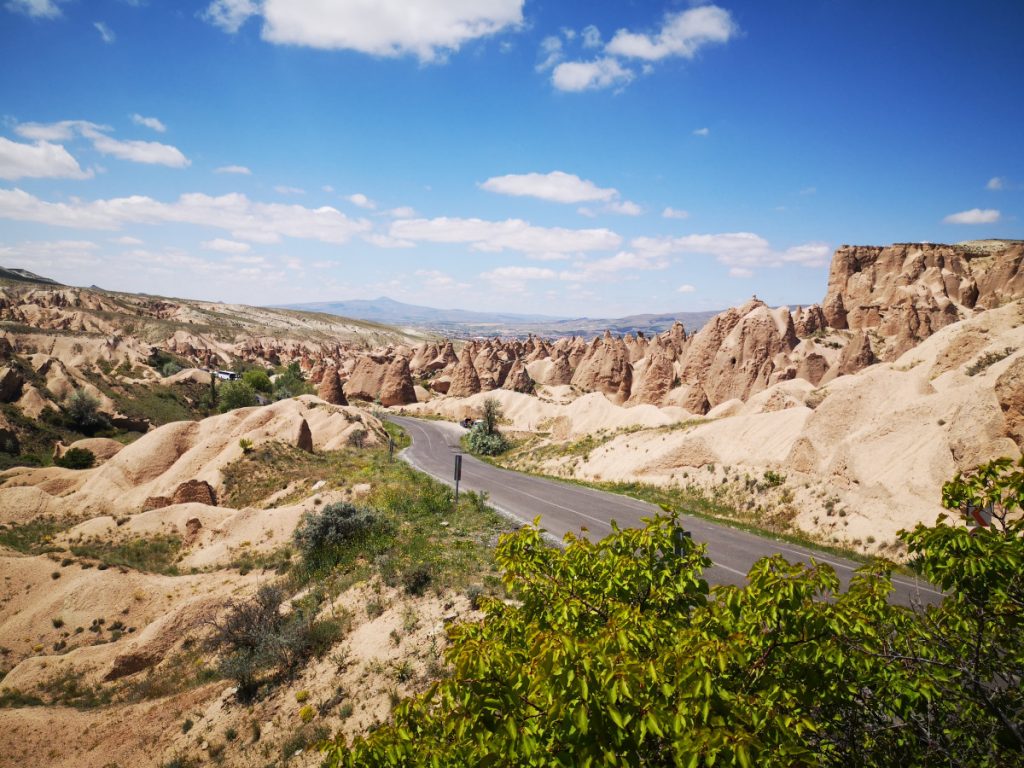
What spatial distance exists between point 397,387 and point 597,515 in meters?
59.1

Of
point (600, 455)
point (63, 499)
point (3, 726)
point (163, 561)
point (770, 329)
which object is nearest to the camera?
point (3, 726)

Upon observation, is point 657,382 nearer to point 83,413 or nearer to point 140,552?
point 140,552

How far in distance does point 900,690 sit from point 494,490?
80.6ft

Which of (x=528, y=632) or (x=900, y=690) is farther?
(x=528, y=632)

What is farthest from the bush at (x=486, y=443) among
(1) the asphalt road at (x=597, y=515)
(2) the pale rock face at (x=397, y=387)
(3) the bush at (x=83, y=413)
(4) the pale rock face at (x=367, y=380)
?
(3) the bush at (x=83, y=413)

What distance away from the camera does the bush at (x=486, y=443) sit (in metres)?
47.6

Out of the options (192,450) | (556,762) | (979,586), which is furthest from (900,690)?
(192,450)

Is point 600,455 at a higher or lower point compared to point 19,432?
higher

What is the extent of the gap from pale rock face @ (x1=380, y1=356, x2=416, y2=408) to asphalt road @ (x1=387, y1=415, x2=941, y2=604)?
123ft

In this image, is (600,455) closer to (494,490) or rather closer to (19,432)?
(494,490)

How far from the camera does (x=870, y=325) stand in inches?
2965

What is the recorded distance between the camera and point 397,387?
255 ft

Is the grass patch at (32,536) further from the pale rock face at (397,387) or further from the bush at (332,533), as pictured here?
the pale rock face at (397,387)

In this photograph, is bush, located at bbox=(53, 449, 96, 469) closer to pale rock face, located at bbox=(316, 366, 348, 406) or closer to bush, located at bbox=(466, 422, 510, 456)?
pale rock face, located at bbox=(316, 366, 348, 406)
